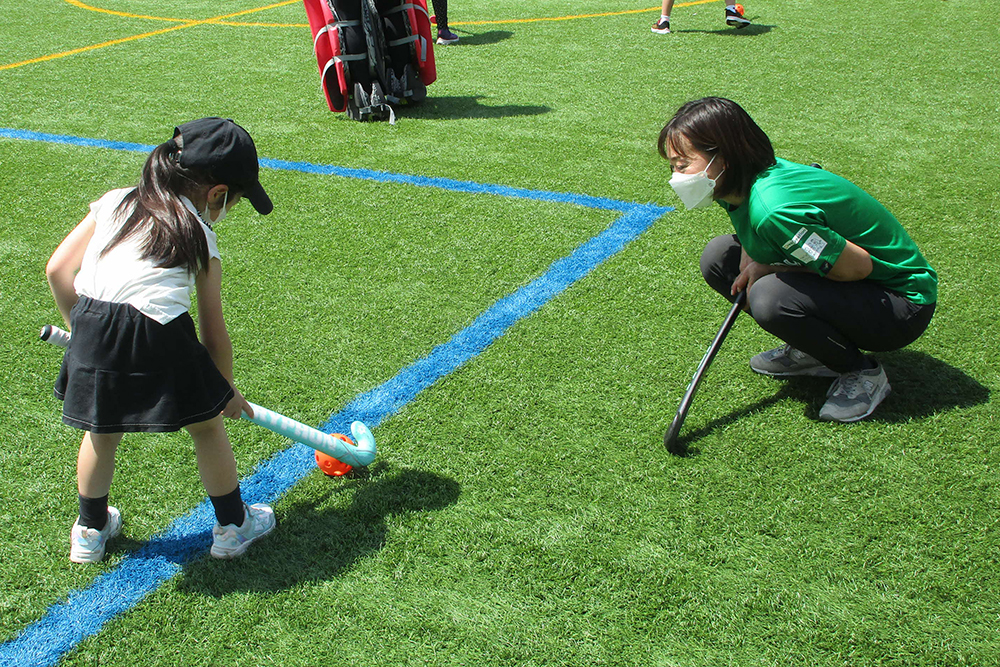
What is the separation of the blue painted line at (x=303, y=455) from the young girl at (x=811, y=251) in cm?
103

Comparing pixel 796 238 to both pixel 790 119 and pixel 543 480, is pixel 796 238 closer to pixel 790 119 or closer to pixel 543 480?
pixel 543 480

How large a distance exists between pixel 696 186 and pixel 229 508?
166 cm

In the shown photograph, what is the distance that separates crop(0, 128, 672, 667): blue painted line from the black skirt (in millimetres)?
480

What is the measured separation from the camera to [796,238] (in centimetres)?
252

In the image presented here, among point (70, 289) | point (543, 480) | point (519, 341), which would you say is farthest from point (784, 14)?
point (70, 289)

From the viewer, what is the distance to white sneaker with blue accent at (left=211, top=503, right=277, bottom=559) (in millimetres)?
2252

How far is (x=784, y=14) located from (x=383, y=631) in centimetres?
962

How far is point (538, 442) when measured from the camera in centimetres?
271

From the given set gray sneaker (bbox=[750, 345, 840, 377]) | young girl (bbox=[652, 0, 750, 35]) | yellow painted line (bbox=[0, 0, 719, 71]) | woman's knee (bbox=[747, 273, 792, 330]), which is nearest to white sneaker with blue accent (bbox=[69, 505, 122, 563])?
woman's knee (bbox=[747, 273, 792, 330])

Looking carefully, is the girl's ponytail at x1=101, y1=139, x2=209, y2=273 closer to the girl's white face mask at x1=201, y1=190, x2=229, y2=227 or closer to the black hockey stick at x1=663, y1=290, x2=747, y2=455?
the girl's white face mask at x1=201, y1=190, x2=229, y2=227

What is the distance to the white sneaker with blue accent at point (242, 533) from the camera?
88.7 inches

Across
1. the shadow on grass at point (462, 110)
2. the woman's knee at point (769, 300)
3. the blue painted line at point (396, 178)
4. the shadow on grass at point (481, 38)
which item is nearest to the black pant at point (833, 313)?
the woman's knee at point (769, 300)

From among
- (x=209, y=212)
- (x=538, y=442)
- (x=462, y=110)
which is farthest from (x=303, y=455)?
(x=462, y=110)

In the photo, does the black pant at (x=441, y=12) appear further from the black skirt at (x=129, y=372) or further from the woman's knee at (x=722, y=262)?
the black skirt at (x=129, y=372)
